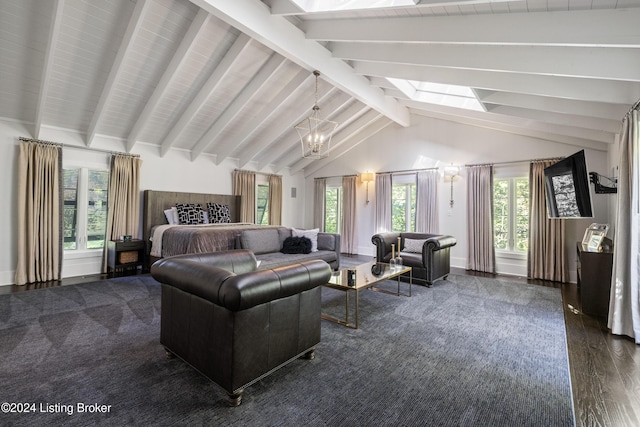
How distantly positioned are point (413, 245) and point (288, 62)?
148 inches

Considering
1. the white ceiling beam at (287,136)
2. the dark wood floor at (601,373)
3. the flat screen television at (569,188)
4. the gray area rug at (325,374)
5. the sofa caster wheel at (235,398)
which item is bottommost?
the dark wood floor at (601,373)

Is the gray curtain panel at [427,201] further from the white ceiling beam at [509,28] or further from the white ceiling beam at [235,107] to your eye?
the white ceiling beam at [509,28]

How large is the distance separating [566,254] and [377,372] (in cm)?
497

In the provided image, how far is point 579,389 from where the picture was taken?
2021 mm

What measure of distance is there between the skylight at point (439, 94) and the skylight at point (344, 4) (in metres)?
2.15

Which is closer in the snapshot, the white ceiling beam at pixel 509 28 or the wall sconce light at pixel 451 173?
the white ceiling beam at pixel 509 28

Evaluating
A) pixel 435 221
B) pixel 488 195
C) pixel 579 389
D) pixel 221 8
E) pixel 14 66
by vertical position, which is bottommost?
pixel 579 389

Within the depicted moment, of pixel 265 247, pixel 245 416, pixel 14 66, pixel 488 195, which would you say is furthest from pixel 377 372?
pixel 14 66

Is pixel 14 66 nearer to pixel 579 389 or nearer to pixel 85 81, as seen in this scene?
pixel 85 81

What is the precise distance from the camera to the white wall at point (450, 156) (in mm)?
5145

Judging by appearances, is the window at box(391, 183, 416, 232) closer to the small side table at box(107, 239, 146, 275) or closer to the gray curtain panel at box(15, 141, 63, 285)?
the small side table at box(107, 239, 146, 275)

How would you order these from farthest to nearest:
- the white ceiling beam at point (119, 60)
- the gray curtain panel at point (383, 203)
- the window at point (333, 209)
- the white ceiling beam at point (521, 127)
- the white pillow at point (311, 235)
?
the window at point (333, 209) → the gray curtain panel at point (383, 203) → the white pillow at point (311, 235) → the white ceiling beam at point (521, 127) → the white ceiling beam at point (119, 60)

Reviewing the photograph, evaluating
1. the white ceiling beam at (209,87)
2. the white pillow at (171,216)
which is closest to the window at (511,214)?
the white ceiling beam at (209,87)

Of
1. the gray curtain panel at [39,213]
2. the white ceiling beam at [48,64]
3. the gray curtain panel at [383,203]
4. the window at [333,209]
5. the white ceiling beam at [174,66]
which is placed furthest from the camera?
the window at [333,209]
